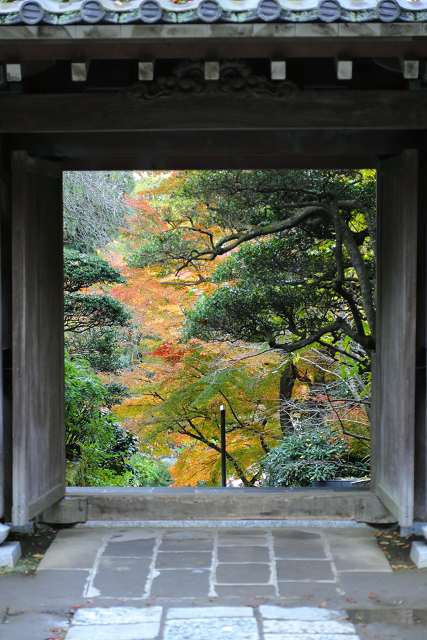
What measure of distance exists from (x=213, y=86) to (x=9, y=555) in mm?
3487

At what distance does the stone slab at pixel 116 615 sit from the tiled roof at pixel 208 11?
3.22 m

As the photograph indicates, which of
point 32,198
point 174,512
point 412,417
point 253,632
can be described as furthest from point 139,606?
point 32,198

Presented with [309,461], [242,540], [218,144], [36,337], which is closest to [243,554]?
[242,540]

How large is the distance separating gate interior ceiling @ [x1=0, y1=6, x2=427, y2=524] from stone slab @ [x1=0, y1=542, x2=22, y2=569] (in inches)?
9.5

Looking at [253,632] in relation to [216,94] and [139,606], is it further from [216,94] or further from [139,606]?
[216,94]

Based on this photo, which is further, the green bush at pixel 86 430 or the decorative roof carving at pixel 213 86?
the green bush at pixel 86 430

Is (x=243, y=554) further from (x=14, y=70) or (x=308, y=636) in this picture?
(x=14, y=70)

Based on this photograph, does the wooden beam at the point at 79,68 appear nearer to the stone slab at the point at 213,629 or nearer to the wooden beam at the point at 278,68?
the wooden beam at the point at 278,68

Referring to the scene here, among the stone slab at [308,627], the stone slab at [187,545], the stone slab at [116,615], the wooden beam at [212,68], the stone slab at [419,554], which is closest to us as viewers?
the stone slab at [308,627]

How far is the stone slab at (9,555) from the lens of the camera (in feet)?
13.5

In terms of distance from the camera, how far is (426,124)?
13.4ft

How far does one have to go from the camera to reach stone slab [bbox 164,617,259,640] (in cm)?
320

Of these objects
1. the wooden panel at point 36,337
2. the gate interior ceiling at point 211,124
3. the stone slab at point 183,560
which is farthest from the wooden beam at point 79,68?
the stone slab at point 183,560

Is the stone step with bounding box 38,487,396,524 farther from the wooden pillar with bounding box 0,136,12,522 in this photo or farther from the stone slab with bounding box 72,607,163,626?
the stone slab with bounding box 72,607,163,626
